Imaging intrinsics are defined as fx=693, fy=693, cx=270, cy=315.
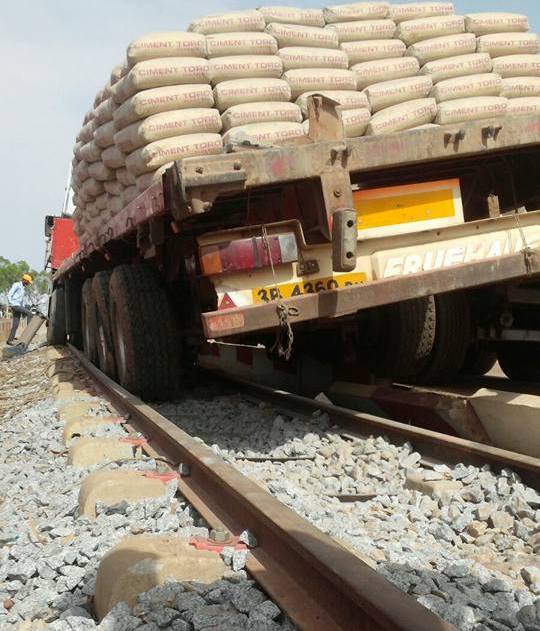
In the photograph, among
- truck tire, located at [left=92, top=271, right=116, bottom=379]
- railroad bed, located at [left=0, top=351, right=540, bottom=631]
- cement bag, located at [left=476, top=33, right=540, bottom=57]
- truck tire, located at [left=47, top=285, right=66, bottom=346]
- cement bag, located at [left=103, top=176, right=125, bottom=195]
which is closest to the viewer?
railroad bed, located at [left=0, top=351, right=540, bottom=631]

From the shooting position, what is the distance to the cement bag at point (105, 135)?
210 inches

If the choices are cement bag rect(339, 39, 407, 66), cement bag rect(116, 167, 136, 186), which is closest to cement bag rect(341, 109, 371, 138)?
cement bag rect(339, 39, 407, 66)

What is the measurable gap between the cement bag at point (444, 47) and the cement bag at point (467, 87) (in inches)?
13.3

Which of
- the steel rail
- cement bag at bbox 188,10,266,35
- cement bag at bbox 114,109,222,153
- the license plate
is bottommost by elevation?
the steel rail

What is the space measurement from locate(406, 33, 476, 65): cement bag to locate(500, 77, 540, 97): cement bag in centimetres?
40

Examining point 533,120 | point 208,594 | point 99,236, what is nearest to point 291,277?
point 533,120

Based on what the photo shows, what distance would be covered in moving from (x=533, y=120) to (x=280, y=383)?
327 cm

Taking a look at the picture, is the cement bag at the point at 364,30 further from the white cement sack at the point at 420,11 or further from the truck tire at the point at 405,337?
the truck tire at the point at 405,337

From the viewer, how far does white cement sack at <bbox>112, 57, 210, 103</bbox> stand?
459cm

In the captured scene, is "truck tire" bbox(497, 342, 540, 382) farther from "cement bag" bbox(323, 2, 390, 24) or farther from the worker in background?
the worker in background

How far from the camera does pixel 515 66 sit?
521 cm

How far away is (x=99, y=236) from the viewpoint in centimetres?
622

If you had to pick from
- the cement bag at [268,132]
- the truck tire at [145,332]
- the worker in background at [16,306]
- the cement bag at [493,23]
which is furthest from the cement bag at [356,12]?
the worker in background at [16,306]

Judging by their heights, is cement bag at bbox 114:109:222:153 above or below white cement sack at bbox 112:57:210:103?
below
